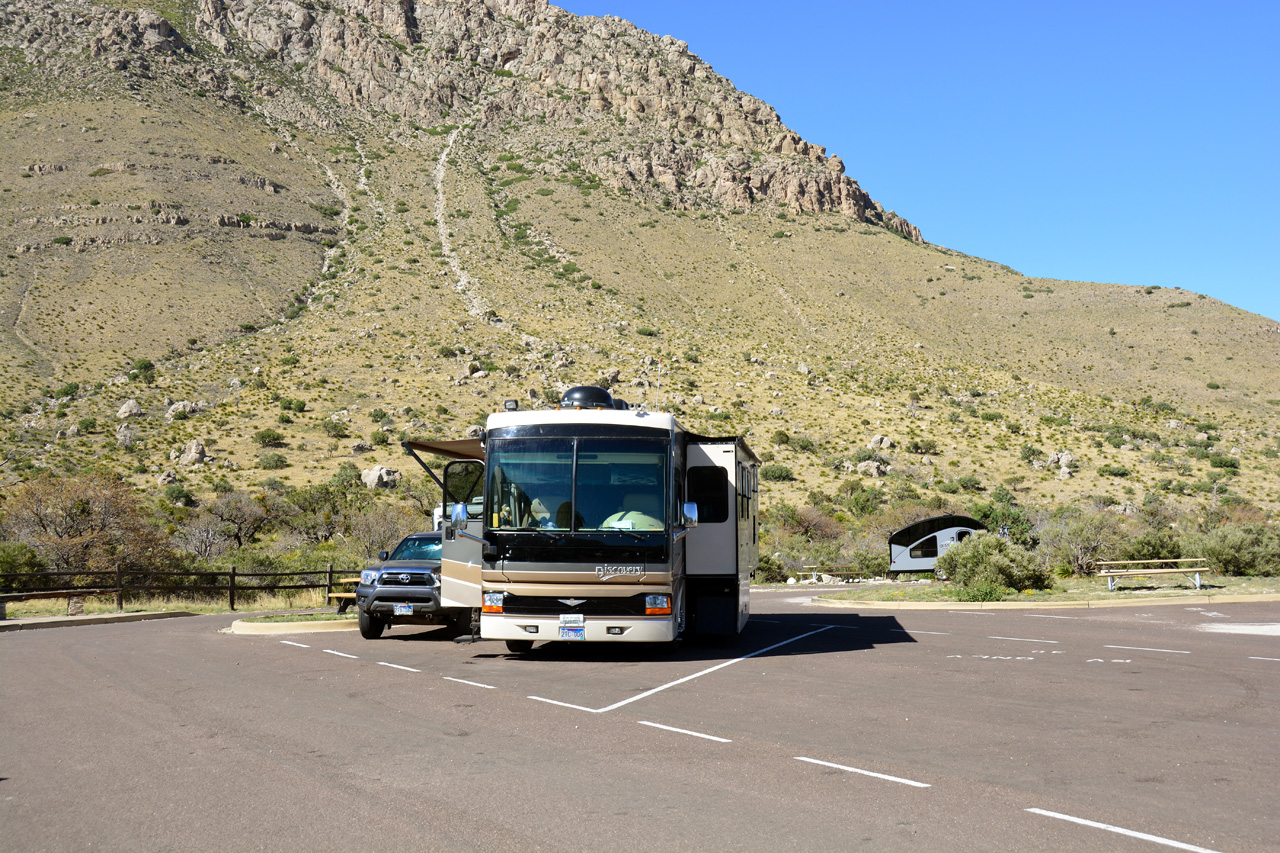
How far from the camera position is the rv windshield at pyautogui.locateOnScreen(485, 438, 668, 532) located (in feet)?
42.5

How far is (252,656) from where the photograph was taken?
1414 cm

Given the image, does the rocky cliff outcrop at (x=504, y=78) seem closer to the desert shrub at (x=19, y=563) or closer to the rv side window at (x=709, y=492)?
the desert shrub at (x=19, y=563)

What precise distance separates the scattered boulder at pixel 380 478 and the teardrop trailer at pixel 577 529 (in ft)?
106

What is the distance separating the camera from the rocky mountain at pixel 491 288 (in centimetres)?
5366

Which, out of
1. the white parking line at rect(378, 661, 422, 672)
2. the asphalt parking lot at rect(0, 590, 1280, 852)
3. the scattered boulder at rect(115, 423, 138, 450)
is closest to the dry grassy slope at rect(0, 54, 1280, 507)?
the scattered boulder at rect(115, 423, 138, 450)

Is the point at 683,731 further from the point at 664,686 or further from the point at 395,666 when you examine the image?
the point at 395,666

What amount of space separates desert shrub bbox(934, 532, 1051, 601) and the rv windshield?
45.5 ft

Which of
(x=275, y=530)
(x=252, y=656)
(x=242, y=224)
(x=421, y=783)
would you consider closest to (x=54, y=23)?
(x=242, y=224)

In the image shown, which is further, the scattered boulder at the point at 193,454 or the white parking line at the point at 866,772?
the scattered boulder at the point at 193,454

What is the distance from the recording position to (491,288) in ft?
237

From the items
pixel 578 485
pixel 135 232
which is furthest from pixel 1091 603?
pixel 135 232

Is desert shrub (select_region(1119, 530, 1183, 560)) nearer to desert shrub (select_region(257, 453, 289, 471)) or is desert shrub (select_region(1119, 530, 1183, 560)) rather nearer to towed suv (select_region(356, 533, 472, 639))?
towed suv (select_region(356, 533, 472, 639))

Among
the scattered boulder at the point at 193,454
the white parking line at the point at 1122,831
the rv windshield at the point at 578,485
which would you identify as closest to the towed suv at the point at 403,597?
the rv windshield at the point at 578,485

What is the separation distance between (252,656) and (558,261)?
6680 cm
